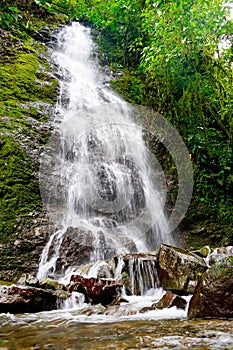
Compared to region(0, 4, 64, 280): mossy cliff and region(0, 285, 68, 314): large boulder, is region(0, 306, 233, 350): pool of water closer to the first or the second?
region(0, 285, 68, 314): large boulder

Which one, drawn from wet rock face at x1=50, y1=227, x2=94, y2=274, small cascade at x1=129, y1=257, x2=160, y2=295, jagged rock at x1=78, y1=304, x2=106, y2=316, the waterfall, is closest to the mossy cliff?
the waterfall

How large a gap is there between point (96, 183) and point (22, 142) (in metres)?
1.99

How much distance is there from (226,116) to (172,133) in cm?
163

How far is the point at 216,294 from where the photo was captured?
A: 2.61 m

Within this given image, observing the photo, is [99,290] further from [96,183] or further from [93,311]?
[96,183]

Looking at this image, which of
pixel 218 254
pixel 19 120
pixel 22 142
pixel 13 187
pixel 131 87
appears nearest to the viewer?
pixel 218 254

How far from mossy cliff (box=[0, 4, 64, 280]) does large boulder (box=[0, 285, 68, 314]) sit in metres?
1.93

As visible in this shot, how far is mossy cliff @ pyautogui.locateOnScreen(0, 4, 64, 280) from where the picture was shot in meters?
5.69

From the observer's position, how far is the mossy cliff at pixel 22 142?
569 cm

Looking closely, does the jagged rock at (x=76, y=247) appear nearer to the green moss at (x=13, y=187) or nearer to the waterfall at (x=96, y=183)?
the waterfall at (x=96, y=183)

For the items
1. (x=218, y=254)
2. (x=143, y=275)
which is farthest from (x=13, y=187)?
(x=218, y=254)

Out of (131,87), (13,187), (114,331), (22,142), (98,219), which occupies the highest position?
(131,87)

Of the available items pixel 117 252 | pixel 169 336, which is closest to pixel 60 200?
pixel 117 252

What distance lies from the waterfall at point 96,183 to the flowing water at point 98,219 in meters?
0.02
